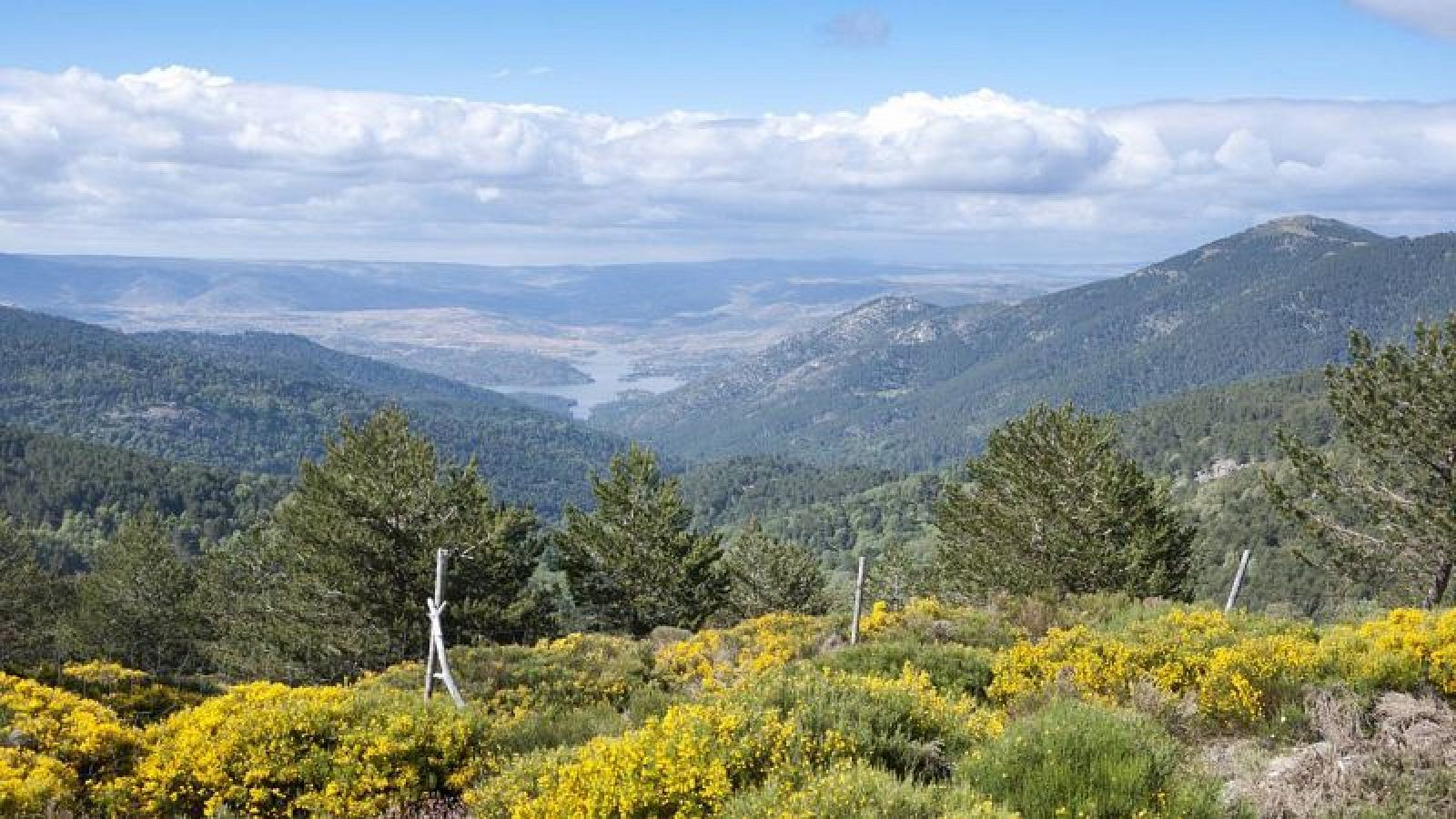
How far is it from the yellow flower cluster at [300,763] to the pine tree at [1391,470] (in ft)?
82.3

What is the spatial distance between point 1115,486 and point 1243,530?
13420 centimetres

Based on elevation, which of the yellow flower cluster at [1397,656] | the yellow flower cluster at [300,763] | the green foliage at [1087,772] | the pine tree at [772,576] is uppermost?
the green foliage at [1087,772]

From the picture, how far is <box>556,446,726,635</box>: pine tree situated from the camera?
135 feet

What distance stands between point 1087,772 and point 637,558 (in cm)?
3526

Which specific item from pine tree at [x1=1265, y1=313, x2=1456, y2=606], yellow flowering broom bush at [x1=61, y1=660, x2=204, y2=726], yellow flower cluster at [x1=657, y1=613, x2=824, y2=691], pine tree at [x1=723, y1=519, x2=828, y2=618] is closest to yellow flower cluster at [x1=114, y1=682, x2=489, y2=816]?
yellow flower cluster at [x1=657, y1=613, x2=824, y2=691]

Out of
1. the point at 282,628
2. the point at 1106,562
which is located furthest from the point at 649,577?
the point at 1106,562

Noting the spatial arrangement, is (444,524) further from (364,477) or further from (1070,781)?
(1070,781)

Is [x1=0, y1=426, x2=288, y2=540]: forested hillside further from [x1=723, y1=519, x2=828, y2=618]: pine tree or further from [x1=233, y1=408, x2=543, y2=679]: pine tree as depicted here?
[x1=233, y1=408, x2=543, y2=679]: pine tree

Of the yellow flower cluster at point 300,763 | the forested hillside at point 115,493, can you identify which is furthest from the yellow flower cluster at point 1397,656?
the forested hillside at point 115,493

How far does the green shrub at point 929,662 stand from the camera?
12711 millimetres

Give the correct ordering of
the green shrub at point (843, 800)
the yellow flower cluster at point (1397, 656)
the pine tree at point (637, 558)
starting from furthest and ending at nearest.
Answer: the pine tree at point (637, 558)
the yellow flower cluster at point (1397, 656)
the green shrub at point (843, 800)

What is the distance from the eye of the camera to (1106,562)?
33375 mm

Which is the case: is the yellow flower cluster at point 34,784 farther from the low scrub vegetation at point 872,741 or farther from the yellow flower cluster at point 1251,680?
the yellow flower cluster at point 1251,680

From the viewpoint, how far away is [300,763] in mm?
9891
